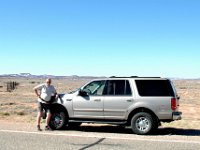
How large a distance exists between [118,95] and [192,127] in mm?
3567

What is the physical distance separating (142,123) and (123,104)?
832 millimetres

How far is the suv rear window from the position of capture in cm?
1304

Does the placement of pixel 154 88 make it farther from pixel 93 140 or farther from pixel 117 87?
pixel 93 140

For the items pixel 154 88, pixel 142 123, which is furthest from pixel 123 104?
pixel 154 88

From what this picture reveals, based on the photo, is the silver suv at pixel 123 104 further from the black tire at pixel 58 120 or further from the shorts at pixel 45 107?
the shorts at pixel 45 107

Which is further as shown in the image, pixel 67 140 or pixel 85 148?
pixel 67 140

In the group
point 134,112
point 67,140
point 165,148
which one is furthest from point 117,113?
point 165,148

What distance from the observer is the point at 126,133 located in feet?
43.9

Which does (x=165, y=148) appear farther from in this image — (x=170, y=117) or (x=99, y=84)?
(x=99, y=84)

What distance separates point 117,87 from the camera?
13586 millimetres

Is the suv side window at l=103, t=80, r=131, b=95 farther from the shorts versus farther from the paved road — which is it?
the shorts

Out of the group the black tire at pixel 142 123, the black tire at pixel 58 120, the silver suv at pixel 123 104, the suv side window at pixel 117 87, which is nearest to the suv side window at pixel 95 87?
the silver suv at pixel 123 104

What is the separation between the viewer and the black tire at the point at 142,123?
42.1 feet

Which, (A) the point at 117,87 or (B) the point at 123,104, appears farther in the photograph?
(A) the point at 117,87
